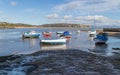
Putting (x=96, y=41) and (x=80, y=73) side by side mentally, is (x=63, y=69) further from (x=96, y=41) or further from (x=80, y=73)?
(x=96, y=41)

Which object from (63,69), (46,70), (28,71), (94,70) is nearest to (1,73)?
(28,71)

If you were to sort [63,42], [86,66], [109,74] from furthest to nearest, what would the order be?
[63,42], [86,66], [109,74]

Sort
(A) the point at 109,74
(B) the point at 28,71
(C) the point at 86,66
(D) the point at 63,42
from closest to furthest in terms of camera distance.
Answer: (A) the point at 109,74, (B) the point at 28,71, (C) the point at 86,66, (D) the point at 63,42

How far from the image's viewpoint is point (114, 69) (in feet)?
77.7

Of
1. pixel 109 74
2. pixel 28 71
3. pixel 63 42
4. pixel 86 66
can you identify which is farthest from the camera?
pixel 63 42

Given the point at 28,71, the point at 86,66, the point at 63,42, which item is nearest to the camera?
the point at 28,71

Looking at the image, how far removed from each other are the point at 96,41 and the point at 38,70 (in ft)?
126

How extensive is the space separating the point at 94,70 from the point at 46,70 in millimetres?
4644

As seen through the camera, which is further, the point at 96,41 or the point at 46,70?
the point at 96,41

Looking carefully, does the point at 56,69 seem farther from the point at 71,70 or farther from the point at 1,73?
the point at 1,73

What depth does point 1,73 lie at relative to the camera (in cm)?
2186

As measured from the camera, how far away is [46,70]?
2298 centimetres

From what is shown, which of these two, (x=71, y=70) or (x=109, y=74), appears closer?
(x=109, y=74)

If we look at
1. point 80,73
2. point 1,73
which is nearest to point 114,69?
point 80,73
